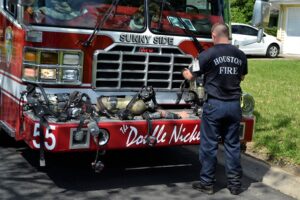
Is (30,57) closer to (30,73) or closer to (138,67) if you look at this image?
(30,73)

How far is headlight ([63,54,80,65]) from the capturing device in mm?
5414

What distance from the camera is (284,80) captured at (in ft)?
44.1

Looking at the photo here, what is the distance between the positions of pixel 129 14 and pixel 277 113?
3.78 m

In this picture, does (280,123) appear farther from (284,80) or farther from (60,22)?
(284,80)

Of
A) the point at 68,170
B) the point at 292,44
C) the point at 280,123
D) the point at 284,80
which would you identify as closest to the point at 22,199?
the point at 68,170

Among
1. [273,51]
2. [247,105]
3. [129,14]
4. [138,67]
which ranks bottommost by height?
[247,105]

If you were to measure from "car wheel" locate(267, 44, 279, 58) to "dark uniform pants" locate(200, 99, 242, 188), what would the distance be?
59.5 ft

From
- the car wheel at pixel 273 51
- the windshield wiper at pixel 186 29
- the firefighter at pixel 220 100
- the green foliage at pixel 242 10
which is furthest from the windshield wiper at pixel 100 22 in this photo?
the green foliage at pixel 242 10

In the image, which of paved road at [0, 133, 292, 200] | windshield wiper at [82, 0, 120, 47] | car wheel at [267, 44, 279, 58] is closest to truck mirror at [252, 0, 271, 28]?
windshield wiper at [82, 0, 120, 47]

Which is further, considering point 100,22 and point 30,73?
point 100,22

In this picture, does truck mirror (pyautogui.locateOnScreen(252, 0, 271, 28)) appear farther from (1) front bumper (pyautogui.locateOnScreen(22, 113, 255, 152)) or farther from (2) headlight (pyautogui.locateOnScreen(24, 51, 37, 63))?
(2) headlight (pyautogui.locateOnScreen(24, 51, 37, 63))

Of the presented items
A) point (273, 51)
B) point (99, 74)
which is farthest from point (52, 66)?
point (273, 51)

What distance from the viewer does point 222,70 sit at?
5.23 m

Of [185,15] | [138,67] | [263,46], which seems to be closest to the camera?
[138,67]
